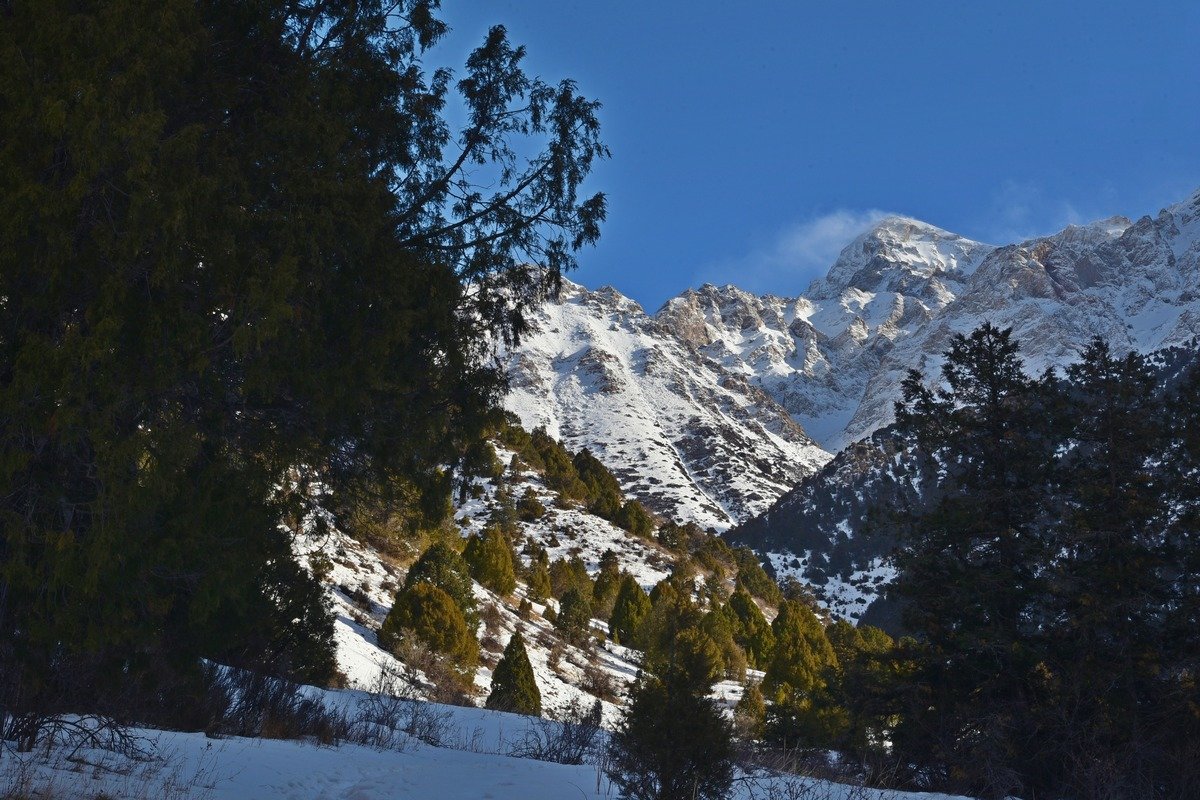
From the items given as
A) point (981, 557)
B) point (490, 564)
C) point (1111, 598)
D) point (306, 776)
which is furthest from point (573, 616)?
point (306, 776)

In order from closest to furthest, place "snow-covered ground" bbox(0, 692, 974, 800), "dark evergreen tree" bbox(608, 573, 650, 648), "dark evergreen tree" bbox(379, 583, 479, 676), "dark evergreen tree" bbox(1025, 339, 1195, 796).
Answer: "snow-covered ground" bbox(0, 692, 974, 800), "dark evergreen tree" bbox(1025, 339, 1195, 796), "dark evergreen tree" bbox(379, 583, 479, 676), "dark evergreen tree" bbox(608, 573, 650, 648)

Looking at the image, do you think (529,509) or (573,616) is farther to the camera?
(529,509)

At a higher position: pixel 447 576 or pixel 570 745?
pixel 447 576

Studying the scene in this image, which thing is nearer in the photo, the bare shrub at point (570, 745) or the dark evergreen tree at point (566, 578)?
the bare shrub at point (570, 745)

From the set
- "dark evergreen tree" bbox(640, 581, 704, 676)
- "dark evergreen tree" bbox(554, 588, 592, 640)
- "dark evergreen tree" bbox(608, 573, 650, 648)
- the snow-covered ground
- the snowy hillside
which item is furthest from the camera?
the snowy hillside

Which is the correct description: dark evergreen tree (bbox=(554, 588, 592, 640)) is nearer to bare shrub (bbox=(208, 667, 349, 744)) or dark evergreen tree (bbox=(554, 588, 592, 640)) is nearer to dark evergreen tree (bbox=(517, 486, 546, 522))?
dark evergreen tree (bbox=(517, 486, 546, 522))

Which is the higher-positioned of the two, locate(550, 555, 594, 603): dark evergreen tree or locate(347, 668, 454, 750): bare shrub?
locate(550, 555, 594, 603): dark evergreen tree

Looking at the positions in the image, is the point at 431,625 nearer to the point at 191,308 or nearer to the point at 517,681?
the point at 517,681

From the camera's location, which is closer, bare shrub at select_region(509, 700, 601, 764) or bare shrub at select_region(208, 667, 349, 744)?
bare shrub at select_region(208, 667, 349, 744)

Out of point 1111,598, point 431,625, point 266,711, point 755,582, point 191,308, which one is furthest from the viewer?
point 755,582

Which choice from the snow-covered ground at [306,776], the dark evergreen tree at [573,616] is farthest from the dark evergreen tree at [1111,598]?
the dark evergreen tree at [573,616]

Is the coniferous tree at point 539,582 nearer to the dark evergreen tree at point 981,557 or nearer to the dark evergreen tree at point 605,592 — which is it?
the dark evergreen tree at point 605,592

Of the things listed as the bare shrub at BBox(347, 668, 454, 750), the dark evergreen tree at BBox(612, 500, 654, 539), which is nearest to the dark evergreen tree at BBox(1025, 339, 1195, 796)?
the bare shrub at BBox(347, 668, 454, 750)

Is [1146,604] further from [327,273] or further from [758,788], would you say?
[327,273]
